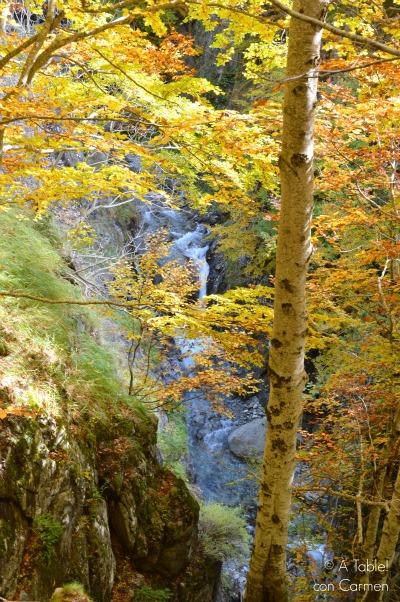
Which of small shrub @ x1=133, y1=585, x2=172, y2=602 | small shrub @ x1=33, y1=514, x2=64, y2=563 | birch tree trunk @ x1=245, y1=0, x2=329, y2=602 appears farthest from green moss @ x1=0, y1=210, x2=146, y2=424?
birch tree trunk @ x1=245, y1=0, x2=329, y2=602

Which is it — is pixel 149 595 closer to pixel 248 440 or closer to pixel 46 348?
pixel 46 348

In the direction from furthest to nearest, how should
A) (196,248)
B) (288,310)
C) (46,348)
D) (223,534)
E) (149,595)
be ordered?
(196,248) < (223,534) < (149,595) < (46,348) < (288,310)

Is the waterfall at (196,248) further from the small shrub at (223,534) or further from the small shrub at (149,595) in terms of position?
the small shrub at (149,595)

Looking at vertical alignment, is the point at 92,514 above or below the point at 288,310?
below

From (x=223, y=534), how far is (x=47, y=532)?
5.39 m

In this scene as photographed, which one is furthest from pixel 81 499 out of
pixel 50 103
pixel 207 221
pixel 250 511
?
pixel 207 221

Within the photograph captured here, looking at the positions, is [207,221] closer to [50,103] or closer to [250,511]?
[250,511]

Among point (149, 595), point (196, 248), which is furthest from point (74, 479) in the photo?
point (196, 248)

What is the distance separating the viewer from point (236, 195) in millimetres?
3875

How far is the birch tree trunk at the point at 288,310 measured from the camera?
92.0 inches

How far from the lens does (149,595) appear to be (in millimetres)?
5035

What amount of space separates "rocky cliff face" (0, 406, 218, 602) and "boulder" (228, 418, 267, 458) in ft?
16.0

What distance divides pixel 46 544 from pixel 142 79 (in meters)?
4.31

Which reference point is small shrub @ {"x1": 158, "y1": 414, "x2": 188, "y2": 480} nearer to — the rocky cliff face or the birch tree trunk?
the rocky cliff face
